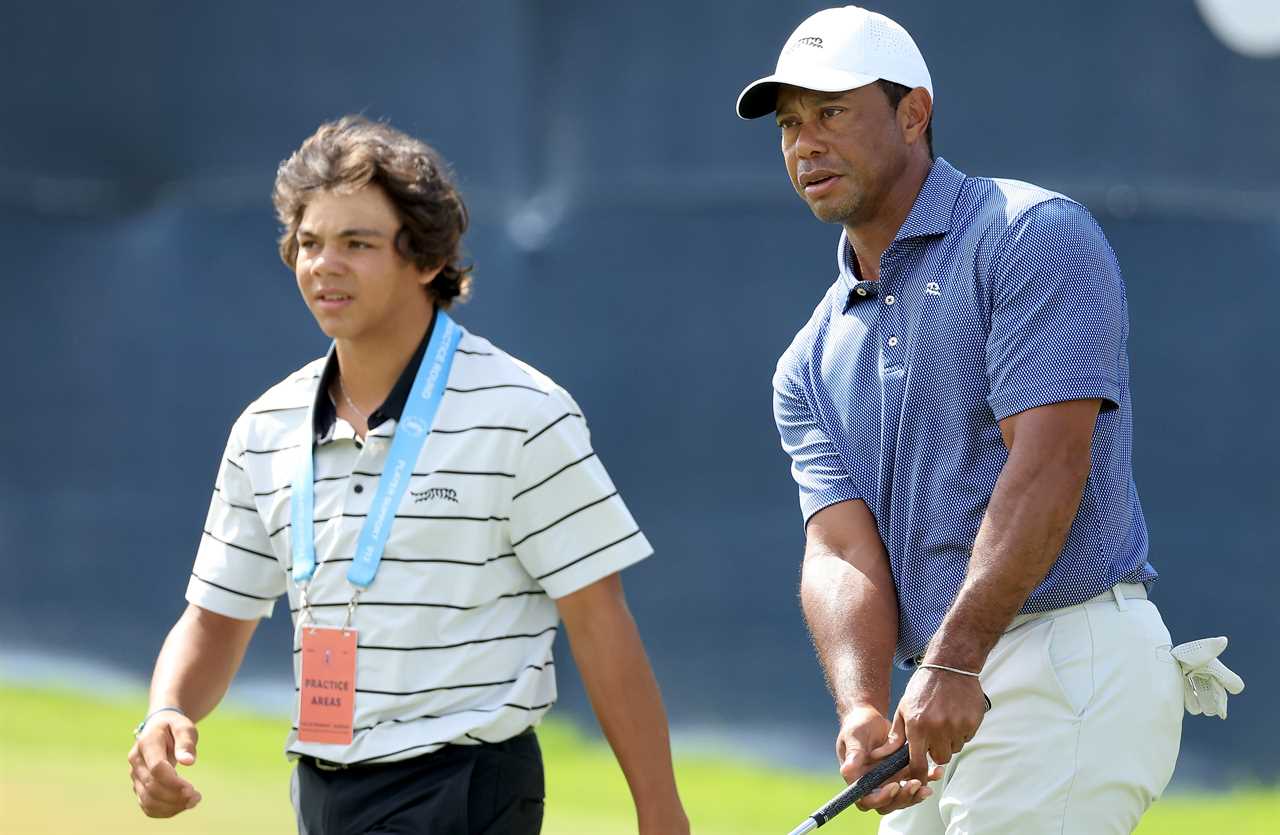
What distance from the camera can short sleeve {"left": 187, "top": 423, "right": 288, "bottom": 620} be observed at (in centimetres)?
300

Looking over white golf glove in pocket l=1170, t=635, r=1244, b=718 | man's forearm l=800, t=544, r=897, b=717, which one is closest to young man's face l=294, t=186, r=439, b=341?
man's forearm l=800, t=544, r=897, b=717

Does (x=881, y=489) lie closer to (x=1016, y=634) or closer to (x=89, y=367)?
(x=1016, y=634)

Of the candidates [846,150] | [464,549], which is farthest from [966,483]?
[464,549]

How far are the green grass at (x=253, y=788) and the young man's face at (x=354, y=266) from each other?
2388 millimetres

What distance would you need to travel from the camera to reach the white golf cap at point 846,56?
262 cm

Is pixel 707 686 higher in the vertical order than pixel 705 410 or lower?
lower

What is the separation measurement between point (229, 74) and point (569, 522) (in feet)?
10.8

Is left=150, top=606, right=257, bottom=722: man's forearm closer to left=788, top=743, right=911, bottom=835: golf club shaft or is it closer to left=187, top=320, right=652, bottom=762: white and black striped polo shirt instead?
left=187, top=320, right=652, bottom=762: white and black striped polo shirt

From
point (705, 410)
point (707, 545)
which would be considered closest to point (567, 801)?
point (707, 545)

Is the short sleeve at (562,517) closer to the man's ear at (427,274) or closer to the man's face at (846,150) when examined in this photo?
the man's ear at (427,274)

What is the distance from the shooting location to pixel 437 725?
106 inches

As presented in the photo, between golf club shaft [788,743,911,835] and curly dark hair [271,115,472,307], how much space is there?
1.18 meters

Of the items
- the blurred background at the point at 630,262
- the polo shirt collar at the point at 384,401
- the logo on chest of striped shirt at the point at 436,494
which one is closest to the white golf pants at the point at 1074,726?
the logo on chest of striped shirt at the point at 436,494

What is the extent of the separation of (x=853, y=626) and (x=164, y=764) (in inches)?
43.6
